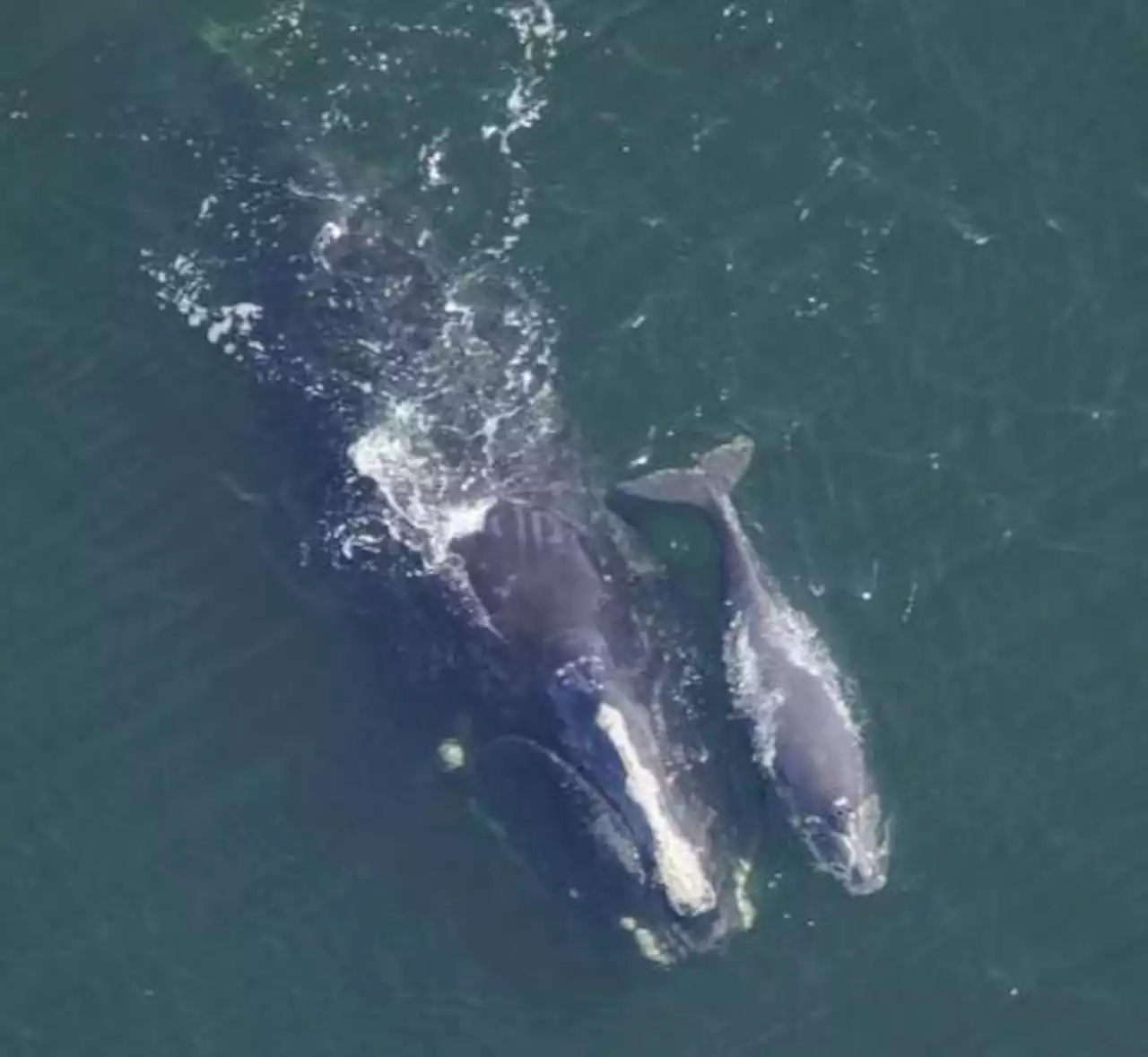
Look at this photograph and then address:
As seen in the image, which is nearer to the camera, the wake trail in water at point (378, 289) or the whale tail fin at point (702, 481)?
the whale tail fin at point (702, 481)

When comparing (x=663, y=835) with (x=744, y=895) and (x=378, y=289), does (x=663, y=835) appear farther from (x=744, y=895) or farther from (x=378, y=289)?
(x=378, y=289)

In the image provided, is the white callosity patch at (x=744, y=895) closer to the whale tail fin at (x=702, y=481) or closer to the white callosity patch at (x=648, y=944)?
the white callosity patch at (x=648, y=944)

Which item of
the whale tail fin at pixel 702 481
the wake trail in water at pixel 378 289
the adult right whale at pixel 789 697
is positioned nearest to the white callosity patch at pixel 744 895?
the adult right whale at pixel 789 697

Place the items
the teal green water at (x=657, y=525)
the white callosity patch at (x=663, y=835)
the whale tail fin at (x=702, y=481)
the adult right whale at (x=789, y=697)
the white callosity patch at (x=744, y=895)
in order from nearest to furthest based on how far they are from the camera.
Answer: the white callosity patch at (x=663, y=835)
the adult right whale at (x=789, y=697)
the white callosity patch at (x=744, y=895)
the teal green water at (x=657, y=525)
the whale tail fin at (x=702, y=481)

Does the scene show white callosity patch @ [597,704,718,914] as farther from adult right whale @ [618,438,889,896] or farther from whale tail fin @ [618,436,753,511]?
whale tail fin @ [618,436,753,511]

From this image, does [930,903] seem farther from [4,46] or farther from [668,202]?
[4,46]

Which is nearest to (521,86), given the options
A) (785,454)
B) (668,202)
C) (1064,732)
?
(668,202)

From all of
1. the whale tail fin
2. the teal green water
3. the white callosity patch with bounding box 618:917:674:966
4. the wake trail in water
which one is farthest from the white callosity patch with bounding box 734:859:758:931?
the wake trail in water
